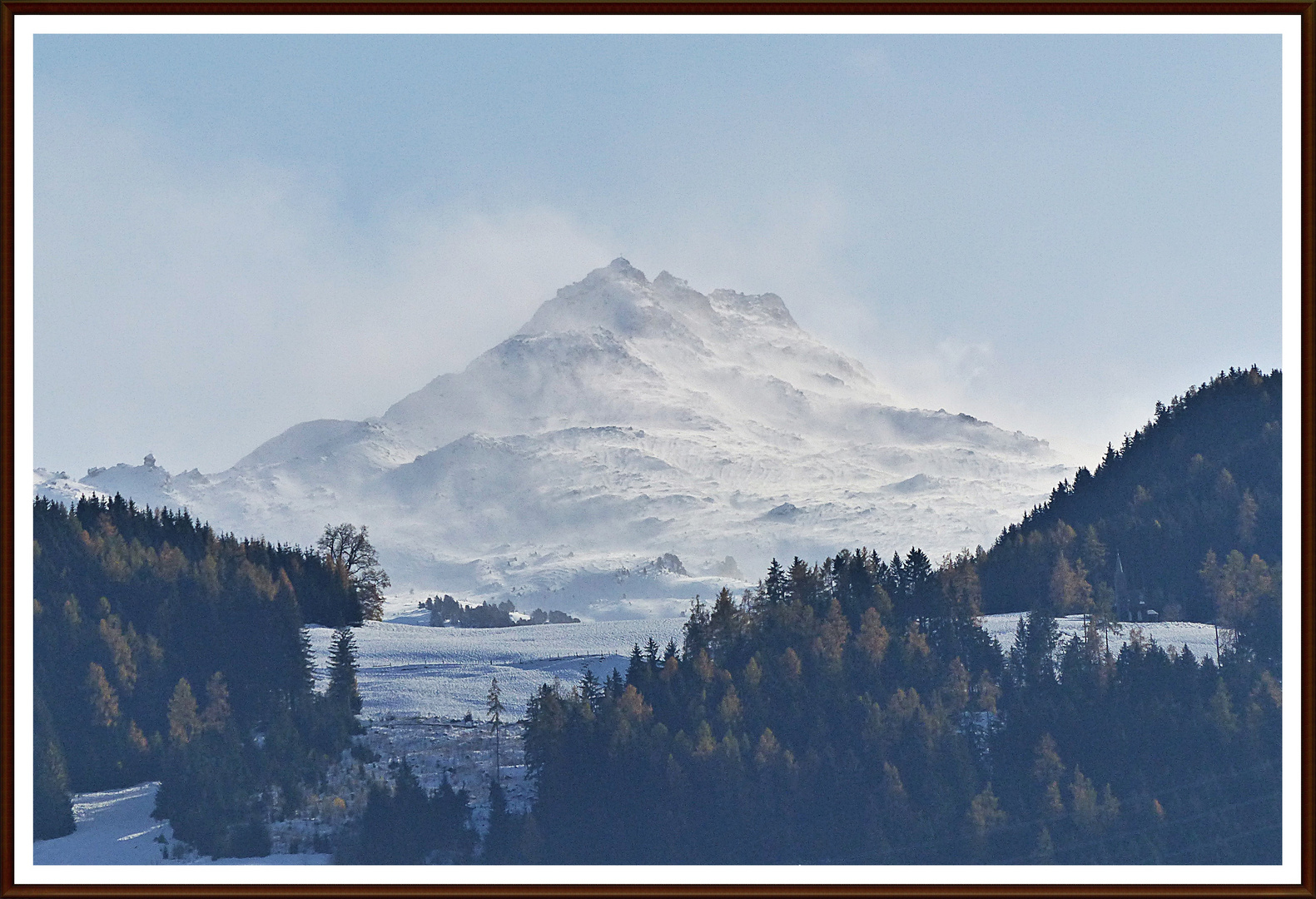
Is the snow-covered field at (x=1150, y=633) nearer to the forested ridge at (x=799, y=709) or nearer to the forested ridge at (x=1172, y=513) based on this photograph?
the forested ridge at (x=799, y=709)

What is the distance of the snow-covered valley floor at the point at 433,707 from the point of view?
84.4 m

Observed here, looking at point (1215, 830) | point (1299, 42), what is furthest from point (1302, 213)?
point (1215, 830)

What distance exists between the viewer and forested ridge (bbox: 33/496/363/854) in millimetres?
87812

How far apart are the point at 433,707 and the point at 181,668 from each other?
889 inches

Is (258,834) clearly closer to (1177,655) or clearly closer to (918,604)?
(918,604)

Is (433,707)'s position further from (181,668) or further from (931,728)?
(931,728)

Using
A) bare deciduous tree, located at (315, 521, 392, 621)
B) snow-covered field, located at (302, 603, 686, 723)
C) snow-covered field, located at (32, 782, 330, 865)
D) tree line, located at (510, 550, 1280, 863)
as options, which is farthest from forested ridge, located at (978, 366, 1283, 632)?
snow-covered field, located at (32, 782, 330, 865)

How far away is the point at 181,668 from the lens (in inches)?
4213

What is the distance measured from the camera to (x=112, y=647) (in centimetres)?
10531

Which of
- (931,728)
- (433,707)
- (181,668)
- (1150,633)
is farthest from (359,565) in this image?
(1150,633)

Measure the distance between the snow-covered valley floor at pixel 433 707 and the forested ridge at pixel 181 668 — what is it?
6.01ft

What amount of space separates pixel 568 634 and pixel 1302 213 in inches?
3213

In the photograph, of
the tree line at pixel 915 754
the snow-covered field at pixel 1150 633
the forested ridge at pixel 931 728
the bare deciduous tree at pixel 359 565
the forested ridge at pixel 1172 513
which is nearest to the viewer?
the tree line at pixel 915 754

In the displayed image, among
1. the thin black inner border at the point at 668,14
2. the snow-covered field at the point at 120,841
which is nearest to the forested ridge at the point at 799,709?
the snow-covered field at the point at 120,841
